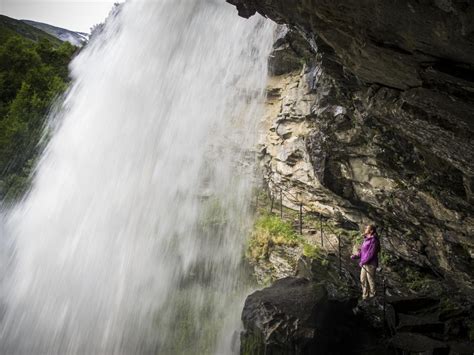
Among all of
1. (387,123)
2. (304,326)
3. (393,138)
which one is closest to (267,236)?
(304,326)

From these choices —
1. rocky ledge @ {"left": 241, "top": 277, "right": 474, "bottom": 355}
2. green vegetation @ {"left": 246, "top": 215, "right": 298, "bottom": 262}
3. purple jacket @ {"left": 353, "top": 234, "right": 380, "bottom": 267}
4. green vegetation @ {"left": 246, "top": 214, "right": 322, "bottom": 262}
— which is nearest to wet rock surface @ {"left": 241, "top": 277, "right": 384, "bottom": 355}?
rocky ledge @ {"left": 241, "top": 277, "right": 474, "bottom": 355}

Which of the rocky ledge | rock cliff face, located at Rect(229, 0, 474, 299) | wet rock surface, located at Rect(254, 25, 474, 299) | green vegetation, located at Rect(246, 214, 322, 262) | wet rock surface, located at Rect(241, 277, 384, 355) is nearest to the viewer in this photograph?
rock cliff face, located at Rect(229, 0, 474, 299)

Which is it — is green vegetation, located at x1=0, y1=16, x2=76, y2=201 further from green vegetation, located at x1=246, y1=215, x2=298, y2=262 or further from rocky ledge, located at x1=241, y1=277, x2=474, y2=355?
rocky ledge, located at x1=241, y1=277, x2=474, y2=355

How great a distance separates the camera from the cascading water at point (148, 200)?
12.7 meters

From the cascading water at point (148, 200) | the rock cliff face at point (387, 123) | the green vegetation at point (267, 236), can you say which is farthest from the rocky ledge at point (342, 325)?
the green vegetation at point (267, 236)

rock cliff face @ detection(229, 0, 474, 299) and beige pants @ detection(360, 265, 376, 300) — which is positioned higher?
rock cliff face @ detection(229, 0, 474, 299)

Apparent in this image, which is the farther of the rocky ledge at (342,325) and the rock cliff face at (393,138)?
the rocky ledge at (342,325)

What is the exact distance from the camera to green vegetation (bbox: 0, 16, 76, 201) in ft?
74.9

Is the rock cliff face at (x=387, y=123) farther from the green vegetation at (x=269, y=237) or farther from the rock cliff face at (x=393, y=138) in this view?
the green vegetation at (x=269, y=237)

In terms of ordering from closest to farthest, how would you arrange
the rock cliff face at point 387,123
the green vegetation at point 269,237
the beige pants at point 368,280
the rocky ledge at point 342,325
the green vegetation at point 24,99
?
the rock cliff face at point 387,123, the rocky ledge at point 342,325, the beige pants at point 368,280, the green vegetation at point 269,237, the green vegetation at point 24,99

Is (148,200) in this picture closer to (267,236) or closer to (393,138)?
(267,236)

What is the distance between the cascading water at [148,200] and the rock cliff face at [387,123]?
3.26 m

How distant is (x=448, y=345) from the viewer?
6641mm

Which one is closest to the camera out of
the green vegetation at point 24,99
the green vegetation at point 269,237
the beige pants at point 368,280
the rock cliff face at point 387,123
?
the rock cliff face at point 387,123
